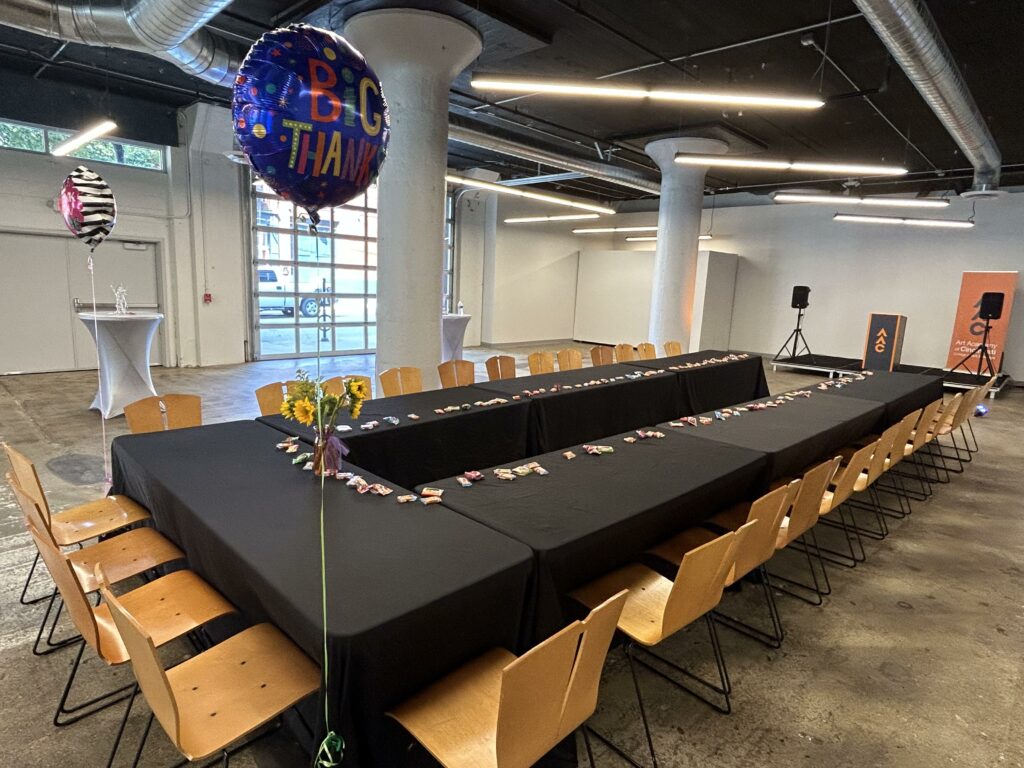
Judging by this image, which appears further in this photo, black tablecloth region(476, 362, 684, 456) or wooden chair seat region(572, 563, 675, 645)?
black tablecloth region(476, 362, 684, 456)

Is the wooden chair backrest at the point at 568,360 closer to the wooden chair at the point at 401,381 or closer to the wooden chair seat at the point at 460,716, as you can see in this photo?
the wooden chair at the point at 401,381

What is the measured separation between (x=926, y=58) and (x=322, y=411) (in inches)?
203

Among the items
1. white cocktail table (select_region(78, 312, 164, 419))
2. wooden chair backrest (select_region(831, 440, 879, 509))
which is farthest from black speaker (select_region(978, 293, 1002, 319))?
white cocktail table (select_region(78, 312, 164, 419))

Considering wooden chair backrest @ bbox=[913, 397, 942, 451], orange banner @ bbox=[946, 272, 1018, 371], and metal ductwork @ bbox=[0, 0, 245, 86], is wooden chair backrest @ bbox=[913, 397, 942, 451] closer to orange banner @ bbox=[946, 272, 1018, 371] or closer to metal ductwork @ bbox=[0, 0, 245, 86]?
metal ductwork @ bbox=[0, 0, 245, 86]

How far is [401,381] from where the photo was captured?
16.8 feet

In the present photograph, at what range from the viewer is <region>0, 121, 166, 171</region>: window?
25.8ft

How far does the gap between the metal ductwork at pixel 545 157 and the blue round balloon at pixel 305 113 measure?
235 inches

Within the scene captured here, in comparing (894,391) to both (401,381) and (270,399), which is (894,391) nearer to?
(401,381)

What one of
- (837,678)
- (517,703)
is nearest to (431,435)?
(517,703)

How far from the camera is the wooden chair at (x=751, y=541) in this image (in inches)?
95.3

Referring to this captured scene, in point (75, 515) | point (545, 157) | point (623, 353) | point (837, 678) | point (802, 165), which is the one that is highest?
point (545, 157)

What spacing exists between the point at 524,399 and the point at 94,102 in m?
8.48

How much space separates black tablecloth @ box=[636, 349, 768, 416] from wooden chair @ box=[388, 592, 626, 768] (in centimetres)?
460

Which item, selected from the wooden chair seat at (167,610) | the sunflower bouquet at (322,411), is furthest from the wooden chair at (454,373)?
the wooden chair seat at (167,610)
